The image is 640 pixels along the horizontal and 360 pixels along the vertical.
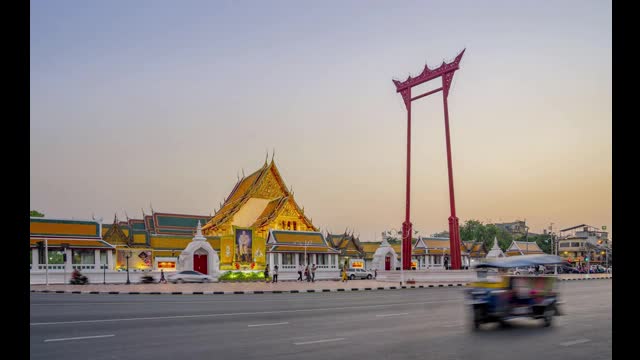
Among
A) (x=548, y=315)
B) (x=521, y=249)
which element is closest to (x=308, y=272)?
(x=548, y=315)

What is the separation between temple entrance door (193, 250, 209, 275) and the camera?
47.2 meters

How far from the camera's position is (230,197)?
65.9 m

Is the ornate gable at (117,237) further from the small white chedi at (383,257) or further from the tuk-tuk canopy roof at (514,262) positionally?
the tuk-tuk canopy roof at (514,262)

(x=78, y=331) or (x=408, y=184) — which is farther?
(x=408, y=184)

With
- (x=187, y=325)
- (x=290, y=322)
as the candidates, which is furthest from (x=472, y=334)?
(x=187, y=325)

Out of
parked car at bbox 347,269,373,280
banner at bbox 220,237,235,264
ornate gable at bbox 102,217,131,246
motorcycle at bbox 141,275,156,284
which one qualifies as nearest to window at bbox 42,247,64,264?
motorcycle at bbox 141,275,156,284

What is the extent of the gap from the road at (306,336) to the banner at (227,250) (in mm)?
35965

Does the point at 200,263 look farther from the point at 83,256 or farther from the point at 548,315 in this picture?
the point at 548,315

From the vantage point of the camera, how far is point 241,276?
47250 mm

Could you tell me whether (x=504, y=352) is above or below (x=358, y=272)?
above
